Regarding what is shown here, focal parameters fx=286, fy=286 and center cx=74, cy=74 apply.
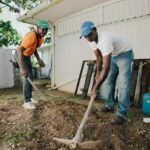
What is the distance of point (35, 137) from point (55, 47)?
552cm

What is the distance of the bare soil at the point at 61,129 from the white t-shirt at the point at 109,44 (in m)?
1.15

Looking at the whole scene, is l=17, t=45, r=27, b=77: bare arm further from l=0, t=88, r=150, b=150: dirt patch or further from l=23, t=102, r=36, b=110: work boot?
l=0, t=88, r=150, b=150: dirt patch

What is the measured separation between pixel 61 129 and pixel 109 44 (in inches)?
57.9

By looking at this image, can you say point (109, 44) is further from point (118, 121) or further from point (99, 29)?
point (99, 29)

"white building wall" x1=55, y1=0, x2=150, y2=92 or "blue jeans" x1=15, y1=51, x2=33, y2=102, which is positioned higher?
"white building wall" x1=55, y1=0, x2=150, y2=92

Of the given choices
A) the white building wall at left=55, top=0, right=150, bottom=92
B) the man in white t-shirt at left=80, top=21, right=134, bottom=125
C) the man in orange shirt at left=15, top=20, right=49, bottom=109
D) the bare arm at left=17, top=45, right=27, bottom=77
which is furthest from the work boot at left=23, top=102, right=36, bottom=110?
the white building wall at left=55, top=0, right=150, bottom=92

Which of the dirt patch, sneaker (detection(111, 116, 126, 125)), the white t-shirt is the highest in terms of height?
the white t-shirt

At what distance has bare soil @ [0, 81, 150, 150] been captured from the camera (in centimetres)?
387

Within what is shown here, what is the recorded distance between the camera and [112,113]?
5.13 m

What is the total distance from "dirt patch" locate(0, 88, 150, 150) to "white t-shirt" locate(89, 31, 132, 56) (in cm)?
115

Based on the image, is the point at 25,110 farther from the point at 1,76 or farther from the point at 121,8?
the point at 1,76

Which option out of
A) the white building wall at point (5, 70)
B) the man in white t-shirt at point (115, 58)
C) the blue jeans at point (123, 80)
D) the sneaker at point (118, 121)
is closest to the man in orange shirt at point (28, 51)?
the man in white t-shirt at point (115, 58)

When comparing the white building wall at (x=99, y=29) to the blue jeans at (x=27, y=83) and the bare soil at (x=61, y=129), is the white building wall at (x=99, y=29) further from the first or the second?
the blue jeans at (x=27, y=83)

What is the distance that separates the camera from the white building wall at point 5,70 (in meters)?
9.89
